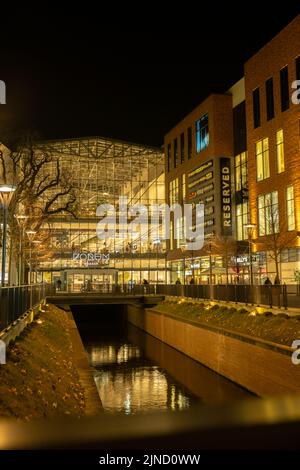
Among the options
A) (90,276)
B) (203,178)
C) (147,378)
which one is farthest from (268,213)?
(90,276)

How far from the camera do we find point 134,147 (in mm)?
76500

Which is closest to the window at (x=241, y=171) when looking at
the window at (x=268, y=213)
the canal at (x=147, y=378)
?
the window at (x=268, y=213)

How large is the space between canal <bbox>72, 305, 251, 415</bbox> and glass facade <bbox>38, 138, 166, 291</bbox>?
26.4 metres

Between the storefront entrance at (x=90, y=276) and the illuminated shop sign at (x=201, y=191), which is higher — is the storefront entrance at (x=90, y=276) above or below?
below

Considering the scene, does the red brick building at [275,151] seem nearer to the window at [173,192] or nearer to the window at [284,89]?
the window at [284,89]

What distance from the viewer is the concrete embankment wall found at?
17000mm

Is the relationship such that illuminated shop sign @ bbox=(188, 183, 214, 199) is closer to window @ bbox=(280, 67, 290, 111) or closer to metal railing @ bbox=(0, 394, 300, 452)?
window @ bbox=(280, 67, 290, 111)

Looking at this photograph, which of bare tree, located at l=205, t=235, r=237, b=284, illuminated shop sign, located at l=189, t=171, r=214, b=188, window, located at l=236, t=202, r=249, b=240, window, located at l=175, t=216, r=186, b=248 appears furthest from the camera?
window, located at l=175, t=216, r=186, b=248

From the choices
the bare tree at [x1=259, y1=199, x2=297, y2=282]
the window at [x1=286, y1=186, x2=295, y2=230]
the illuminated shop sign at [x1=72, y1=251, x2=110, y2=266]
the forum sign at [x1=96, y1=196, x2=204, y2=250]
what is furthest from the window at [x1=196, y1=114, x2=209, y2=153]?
the illuminated shop sign at [x1=72, y1=251, x2=110, y2=266]

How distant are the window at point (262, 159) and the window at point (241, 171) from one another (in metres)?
4.92

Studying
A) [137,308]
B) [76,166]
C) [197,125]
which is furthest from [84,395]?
[76,166]

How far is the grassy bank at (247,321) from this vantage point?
19.7 m

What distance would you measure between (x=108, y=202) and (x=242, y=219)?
1128 inches
